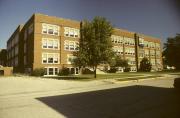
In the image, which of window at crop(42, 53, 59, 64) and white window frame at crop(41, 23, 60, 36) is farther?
white window frame at crop(41, 23, 60, 36)

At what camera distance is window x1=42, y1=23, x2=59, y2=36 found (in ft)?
152

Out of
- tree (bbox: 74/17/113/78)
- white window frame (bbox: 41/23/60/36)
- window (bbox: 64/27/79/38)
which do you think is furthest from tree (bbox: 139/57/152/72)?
tree (bbox: 74/17/113/78)

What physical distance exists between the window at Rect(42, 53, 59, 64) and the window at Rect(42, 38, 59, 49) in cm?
169

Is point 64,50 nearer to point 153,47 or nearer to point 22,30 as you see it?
point 22,30

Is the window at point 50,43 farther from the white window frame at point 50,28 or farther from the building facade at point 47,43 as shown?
the white window frame at point 50,28

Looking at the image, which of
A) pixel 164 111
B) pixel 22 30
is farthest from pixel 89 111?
pixel 22 30

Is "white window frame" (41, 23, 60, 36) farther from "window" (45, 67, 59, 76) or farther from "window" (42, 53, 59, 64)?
"window" (45, 67, 59, 76)

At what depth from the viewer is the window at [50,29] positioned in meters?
46.4

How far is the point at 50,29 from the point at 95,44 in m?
20.1

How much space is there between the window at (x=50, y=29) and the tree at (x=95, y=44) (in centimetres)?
1683

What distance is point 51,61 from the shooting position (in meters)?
46.6

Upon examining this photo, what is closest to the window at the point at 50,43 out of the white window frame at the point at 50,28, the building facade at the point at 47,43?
the building facade at the point at 47,43

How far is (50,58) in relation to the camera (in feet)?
153

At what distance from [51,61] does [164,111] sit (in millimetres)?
39796
